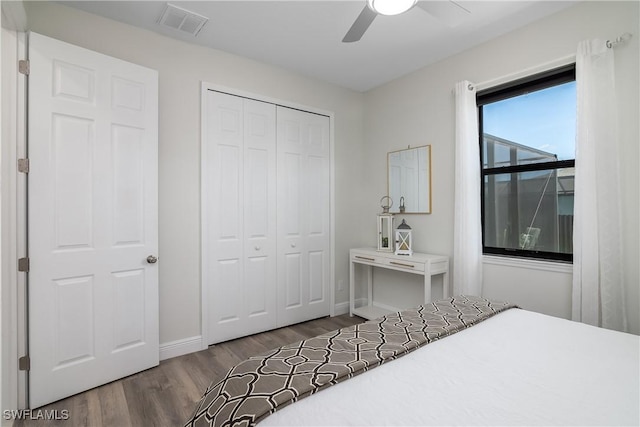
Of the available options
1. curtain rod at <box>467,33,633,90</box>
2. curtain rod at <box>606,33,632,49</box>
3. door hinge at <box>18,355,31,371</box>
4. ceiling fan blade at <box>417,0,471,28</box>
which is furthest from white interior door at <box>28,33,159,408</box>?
curtain rod at <box>606,33,632,49</box>

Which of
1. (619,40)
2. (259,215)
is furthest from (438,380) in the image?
(619,40)

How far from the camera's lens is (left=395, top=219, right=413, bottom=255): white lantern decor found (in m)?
3.20

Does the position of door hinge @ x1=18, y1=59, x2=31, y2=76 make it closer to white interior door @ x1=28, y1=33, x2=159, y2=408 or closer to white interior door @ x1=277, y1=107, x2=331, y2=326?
white interior door @ x1=28, y1=33, x2=159, y2=408

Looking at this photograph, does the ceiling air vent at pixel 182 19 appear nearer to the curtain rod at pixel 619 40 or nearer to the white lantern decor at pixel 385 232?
the white lantern decor at pixel 385 232

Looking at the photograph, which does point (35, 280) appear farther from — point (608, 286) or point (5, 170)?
A: point (608, 286)

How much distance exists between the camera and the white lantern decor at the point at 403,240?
3.20 meters

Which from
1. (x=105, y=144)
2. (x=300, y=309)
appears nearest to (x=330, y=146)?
(x=300, y=309)

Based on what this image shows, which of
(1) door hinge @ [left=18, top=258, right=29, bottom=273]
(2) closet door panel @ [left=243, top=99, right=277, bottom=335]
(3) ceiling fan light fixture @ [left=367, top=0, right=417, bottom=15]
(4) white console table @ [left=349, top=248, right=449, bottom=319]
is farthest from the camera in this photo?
(2) closet door panel @ [left=243, top=99, right=277, bottom=335]

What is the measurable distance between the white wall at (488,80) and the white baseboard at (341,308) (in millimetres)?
790

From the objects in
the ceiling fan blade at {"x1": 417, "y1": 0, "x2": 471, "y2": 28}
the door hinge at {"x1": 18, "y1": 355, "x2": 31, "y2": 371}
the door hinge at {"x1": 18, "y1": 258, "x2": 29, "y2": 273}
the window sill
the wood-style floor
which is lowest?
the wood-style floor

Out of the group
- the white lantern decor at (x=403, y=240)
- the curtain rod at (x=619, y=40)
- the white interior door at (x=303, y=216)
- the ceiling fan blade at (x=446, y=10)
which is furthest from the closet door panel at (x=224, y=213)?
the curtain rod at (x=619, y=40)

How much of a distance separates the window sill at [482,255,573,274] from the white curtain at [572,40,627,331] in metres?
0.17

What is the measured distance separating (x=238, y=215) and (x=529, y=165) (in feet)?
8.24

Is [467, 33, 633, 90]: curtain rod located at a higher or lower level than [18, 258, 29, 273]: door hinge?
higher
